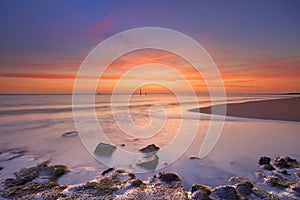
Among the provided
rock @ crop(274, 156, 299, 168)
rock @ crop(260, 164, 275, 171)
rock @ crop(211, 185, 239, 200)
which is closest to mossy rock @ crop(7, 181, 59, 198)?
rock @ crop(211, 185, 239, 200)

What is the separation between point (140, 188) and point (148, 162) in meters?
2.32

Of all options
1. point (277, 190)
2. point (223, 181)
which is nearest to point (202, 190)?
point (223, 181)

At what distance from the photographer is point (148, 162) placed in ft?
23.6

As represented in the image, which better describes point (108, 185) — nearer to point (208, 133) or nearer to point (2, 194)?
point (2, 194)

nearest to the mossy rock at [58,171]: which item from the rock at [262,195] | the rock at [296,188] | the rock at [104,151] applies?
the rock at [104,151]

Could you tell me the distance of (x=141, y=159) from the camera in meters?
7.60

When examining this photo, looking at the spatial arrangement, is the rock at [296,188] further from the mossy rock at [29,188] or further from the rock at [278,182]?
the mossy rock at [29,188]

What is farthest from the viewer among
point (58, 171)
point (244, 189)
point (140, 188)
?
point (58, 171)

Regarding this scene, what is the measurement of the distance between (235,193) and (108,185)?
9.88 ft

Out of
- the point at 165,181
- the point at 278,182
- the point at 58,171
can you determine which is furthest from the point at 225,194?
the point at 58,171

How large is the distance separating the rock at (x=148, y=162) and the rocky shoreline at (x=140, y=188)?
3.87 feet

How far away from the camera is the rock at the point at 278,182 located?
5195 millimetres

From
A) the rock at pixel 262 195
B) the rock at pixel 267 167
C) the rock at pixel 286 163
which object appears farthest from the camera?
the rock at pixel 286 163

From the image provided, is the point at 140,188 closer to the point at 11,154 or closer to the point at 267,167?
the point at 267,167
